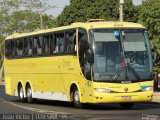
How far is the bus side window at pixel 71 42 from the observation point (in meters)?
Answer: 23.4

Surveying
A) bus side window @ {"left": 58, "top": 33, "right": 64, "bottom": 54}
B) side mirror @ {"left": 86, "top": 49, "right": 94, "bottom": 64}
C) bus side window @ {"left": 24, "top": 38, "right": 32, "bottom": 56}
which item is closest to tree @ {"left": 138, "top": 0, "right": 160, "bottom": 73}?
bus side window @ {"left": 24, "top": 38, "right": 32, "bottom": 56}

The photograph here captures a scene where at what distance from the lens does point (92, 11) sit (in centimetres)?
5531

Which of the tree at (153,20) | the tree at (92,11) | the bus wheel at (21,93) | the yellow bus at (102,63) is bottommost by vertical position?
the bus wheel at (21,93)

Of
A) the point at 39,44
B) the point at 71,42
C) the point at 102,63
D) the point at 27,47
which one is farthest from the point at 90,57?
the point at 27,47

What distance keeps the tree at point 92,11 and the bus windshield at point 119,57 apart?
31.7m

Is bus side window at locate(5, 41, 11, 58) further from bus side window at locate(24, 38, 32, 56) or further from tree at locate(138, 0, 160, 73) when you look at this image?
tree at locate(138, 0, 160, 73)

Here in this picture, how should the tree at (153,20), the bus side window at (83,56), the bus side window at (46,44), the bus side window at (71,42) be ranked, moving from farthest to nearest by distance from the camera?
the tree at (153,20) → the bus side window at (46,44) → the bus side window at (71,42) → the bus side window at (83,56)

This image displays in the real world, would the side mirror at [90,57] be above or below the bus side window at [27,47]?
below

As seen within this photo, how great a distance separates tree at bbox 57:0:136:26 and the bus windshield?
104ft

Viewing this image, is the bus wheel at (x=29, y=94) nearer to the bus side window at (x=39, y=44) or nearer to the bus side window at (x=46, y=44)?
the bus side window at (x=39, y=44)

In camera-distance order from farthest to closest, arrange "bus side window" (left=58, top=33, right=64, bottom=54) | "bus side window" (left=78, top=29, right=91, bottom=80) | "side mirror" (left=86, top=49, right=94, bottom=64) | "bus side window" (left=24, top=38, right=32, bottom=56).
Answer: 1. "bus side window" (left=24, top=38, right=32, bottom=56)
2. "bus side window" (left=58, top=33, right=64, bottom=54)
3. "bus side window" (left=78, top=29, right=91, bottom=80)
4. "side mirror" (left=86, top=49, right=94, bottom=64)

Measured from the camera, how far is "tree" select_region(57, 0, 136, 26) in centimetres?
5519

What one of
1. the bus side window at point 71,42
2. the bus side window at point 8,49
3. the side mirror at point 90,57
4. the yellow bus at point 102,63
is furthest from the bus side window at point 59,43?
the bus side window at point 8,49

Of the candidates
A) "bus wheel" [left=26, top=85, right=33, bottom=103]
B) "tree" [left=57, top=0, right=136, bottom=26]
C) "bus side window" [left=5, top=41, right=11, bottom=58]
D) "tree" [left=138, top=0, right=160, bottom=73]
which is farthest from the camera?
"tree" [left=57, top=0, right=136, bottom=26]
